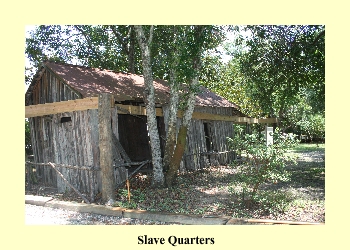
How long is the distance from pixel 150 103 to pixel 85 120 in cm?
206

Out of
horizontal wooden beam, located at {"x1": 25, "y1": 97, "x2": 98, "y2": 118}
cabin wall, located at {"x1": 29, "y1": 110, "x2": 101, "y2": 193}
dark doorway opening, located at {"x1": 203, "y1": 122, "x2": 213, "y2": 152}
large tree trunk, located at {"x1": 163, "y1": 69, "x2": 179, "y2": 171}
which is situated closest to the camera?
horizontal wooden beam, located at {"x1": 25, "y1": 97, "x2": 98, "y2": 118}

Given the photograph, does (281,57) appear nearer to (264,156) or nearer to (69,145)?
(264,156)

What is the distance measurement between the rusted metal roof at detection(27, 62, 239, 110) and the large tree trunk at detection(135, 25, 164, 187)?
37.8 inches

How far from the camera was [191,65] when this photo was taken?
31.7ft

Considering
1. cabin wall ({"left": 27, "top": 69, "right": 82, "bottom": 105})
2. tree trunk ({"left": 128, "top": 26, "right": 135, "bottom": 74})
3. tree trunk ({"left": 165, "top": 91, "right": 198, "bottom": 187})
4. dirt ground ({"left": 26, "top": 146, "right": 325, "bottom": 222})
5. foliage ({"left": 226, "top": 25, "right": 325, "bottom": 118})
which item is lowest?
dirt ground ({"left": 26, "top": 146, "right": 325, "bottom": 222})

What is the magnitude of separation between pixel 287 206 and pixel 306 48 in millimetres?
5765

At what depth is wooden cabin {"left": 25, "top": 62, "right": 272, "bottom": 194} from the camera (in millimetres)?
9820

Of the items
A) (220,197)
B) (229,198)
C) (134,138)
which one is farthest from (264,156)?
(134,138)

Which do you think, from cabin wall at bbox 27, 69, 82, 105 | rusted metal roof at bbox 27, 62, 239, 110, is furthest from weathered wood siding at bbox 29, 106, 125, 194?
rusted metal roof at bbox 27, 62, 239, 110

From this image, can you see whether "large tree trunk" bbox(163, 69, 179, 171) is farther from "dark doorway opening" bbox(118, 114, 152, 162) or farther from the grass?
"dark doorway opening" bbox(118, 114, 152, 162)

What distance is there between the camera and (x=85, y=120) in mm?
9969

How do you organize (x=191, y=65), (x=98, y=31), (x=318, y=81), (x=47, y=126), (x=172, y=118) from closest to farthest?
(x=191, y=65) → (x=172, y=118) → (x=47, y=126) → (x=318, y=81) → (x=98, y=31)
